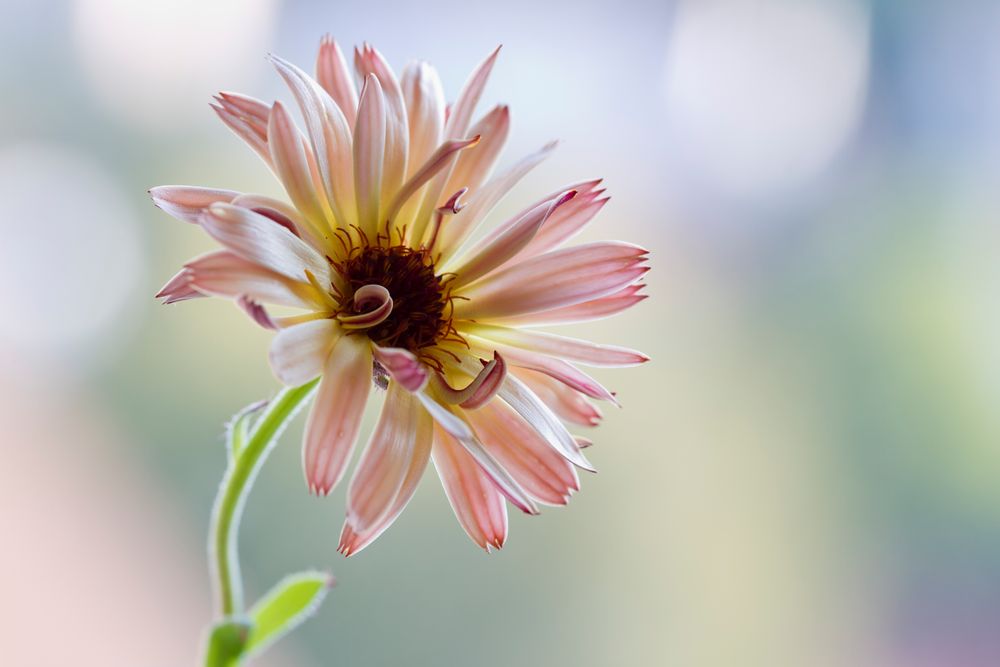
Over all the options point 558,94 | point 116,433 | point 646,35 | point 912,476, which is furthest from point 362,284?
point 912,476

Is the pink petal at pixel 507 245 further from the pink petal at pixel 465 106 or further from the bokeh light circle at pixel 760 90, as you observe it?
the bokeh light circle at pixel 760 90

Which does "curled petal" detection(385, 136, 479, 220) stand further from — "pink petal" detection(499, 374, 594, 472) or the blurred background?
the blurred background

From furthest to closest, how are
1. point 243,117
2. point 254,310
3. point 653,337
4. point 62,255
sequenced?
1. point 653,337
2. point 62,255
3. point 243,117
4. point 254,310

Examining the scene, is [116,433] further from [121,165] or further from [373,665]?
[373,665]

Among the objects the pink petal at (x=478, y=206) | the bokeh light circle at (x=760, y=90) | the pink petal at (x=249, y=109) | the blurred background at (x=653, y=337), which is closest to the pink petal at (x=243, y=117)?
the pink petal at (x=249, y=109)

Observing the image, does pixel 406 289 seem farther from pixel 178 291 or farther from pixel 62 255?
pixel 62 255

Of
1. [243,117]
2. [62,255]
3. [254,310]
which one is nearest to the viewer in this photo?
[254,310]

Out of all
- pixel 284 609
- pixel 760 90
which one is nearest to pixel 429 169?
pixel 284 609

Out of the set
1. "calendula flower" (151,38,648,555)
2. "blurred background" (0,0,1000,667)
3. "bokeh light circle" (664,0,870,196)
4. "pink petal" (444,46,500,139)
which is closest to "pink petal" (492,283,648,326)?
"calendula flower" (151,38,648,555)
